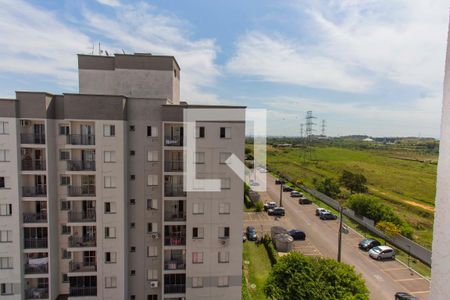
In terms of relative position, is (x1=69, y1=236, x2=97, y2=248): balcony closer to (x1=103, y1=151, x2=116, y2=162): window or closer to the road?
(x1=103, y1=151, x2=116, y2=162): window

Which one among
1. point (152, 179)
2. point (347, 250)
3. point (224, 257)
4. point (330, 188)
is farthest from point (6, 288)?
point (330, 188)

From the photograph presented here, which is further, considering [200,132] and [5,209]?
[200,132]

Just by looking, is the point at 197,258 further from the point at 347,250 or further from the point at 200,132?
the point at 347,250

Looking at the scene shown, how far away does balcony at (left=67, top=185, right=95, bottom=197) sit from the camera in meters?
13.7

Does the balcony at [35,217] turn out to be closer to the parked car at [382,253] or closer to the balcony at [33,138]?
the balcony at [33,138]

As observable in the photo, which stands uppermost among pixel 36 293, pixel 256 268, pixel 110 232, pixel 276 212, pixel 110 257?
pixel 110 232

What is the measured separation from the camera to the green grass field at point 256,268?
16.8 metres

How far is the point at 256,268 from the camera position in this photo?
1966cm

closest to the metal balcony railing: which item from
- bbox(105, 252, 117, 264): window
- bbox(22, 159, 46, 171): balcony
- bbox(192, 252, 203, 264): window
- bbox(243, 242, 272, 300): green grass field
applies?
bbox(22, 159, 46, 171): balcony

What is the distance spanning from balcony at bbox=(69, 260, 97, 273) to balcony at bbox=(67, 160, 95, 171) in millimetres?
5026

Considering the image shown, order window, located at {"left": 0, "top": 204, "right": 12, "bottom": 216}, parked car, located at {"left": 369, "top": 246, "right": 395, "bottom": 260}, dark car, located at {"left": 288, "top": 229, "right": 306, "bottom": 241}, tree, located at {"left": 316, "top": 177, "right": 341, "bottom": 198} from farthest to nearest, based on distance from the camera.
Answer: tree, located at {"left": 316, "top": 177, "right": 341, "bottom": 198}
dark car, located at {"left": 288, "top": 229, "right": 306, "bottom": 241}
parked car, located at {"left": 369, "top": 246, "right": 395, "bottom": 260}
window, located at {"left": 0, "top": 204, "right": 12, "bottom": 216}

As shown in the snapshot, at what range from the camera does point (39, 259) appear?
13.6 m

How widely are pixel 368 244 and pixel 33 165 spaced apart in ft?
84.6

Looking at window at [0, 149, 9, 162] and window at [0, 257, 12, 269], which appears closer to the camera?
window at [0, 149, 9, 162]
